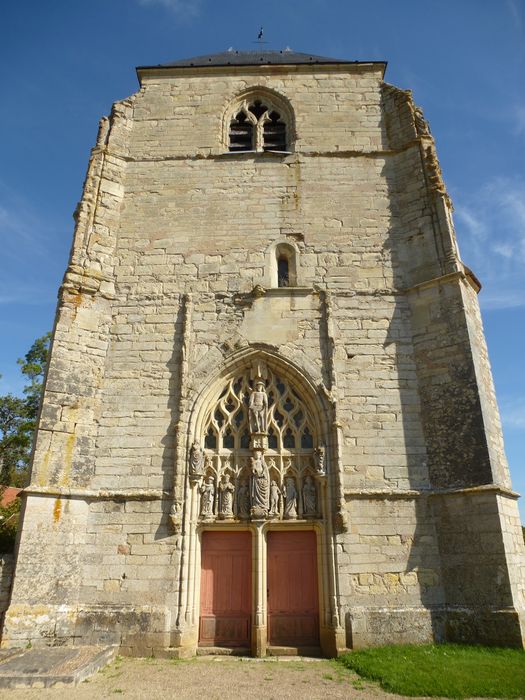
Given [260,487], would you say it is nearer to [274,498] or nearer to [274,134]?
[274,498]

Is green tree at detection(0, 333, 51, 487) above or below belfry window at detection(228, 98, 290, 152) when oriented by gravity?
below

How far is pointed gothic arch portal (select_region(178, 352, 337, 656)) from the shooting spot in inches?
274

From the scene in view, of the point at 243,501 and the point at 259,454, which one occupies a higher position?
the point at 259,454

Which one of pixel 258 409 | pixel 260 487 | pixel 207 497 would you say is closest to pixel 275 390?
pixel 258 409

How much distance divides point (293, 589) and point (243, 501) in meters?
1.38

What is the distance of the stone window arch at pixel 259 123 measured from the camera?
10.5 metres

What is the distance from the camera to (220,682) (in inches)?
209

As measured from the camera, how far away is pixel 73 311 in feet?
27.0

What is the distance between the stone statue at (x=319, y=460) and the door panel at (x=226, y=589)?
1394 mm

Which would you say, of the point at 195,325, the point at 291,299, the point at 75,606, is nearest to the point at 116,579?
the point at 75,606

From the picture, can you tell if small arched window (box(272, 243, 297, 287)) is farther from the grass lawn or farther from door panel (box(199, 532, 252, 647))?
the grass lawn

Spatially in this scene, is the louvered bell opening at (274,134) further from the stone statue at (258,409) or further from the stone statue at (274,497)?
the stone statue at (274,497)

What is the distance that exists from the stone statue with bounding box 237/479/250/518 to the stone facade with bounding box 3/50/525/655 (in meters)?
0.05

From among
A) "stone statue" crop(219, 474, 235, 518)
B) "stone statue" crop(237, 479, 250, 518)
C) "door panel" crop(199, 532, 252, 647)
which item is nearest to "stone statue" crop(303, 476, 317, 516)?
"stone statue" crop(237, 479, 250, 518)
